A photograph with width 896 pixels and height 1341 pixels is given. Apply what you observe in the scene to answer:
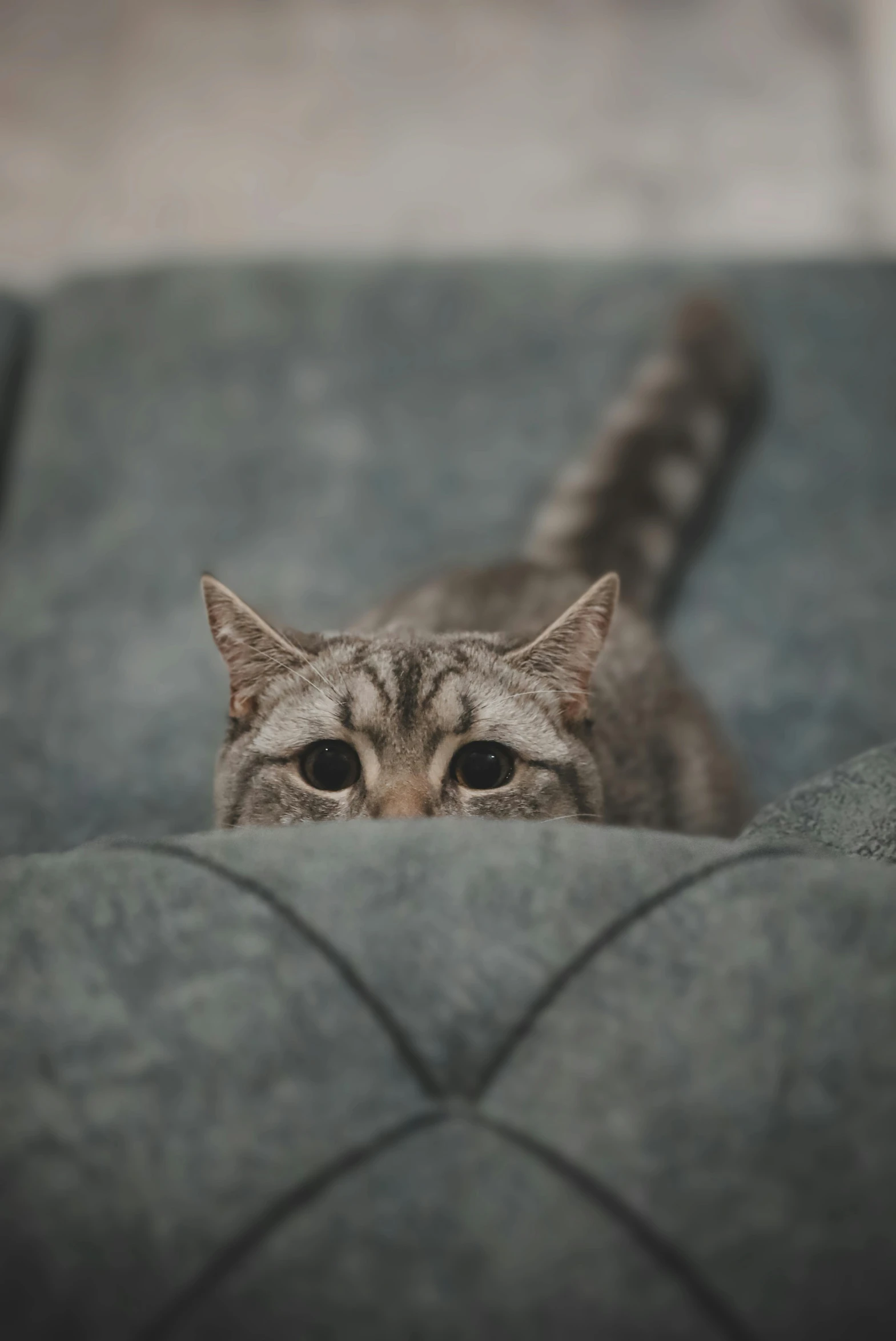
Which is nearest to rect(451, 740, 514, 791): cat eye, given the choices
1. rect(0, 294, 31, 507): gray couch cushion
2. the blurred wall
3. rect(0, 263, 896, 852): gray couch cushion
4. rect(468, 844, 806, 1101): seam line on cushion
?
rect(468, 844, 806, 1101): seam line on cushion

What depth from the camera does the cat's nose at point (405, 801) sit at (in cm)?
99

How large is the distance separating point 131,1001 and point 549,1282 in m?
0.31

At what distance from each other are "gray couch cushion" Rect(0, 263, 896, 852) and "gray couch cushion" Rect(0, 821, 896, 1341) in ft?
2.67

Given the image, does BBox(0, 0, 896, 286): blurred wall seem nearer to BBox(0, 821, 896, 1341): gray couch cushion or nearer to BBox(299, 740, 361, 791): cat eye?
BBox(299, 740, 361, 791): cat eye

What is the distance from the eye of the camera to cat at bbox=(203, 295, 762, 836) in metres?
1.07

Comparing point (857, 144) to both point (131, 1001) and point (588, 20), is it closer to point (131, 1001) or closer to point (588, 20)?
point (588, 20)

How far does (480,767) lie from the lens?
1.08 metres

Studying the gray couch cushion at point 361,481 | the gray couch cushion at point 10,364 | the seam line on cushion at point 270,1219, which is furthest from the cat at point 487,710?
the gray couch cushion at point 10,364

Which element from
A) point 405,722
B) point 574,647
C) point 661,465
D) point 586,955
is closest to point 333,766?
point 405,722

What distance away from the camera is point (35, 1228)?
59cm

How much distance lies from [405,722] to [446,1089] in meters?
0.45

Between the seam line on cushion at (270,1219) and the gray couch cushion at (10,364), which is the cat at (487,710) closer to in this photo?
the seam line on cushion at (270,1219)

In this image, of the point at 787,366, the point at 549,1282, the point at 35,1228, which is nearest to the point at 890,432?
the point at 787,366

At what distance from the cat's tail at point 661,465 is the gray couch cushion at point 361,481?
98 millimetres
